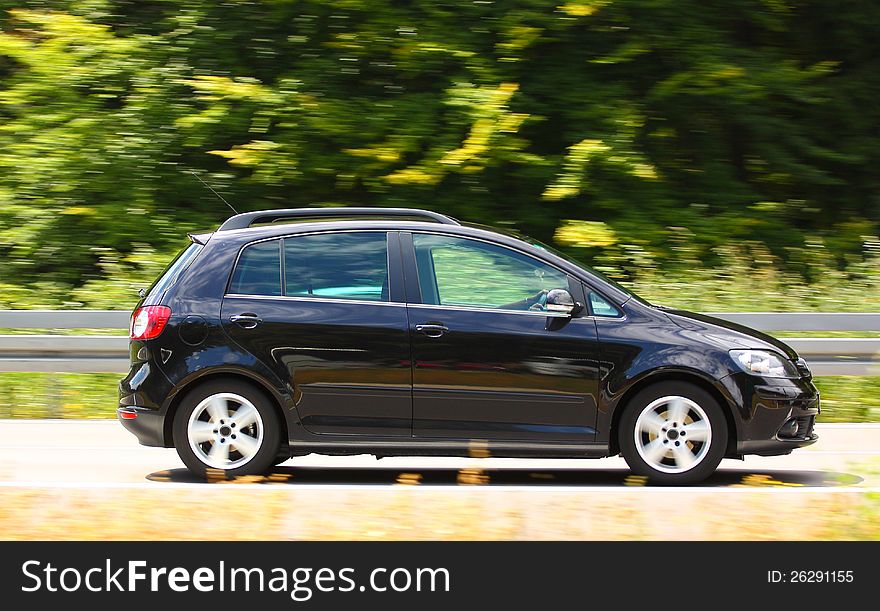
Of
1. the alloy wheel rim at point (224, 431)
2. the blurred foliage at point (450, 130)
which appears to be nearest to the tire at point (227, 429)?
the alloy wheel rim at point (224, 431)

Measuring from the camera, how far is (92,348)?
979 centimetres

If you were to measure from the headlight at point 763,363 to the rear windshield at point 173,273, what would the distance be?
329 cm

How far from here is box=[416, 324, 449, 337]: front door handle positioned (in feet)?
22.7

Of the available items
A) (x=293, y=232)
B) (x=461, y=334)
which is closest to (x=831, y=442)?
(x=461, y=334)

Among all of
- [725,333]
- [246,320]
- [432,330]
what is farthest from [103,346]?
[725,333]

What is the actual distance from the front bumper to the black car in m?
0.01

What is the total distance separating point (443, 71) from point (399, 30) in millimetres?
711

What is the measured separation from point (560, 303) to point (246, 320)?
1.85m

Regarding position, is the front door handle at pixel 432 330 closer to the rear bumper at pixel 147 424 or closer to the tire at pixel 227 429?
the tire at pixel 227 429

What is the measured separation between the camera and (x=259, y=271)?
23.6ft

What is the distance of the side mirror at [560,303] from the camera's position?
22.7 feet

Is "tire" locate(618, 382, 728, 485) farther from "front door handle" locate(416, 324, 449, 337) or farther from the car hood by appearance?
"front door handle" locate(416, 324, 449, 337)

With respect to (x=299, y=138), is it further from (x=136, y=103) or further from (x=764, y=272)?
(x=764, y=272)

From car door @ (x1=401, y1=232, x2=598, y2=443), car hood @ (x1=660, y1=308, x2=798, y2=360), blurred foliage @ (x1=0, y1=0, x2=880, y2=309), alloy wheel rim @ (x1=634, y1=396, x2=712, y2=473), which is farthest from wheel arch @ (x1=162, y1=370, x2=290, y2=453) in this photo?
blurred foliage @ (x1=0, y1=0, x2=880, y2=309)
